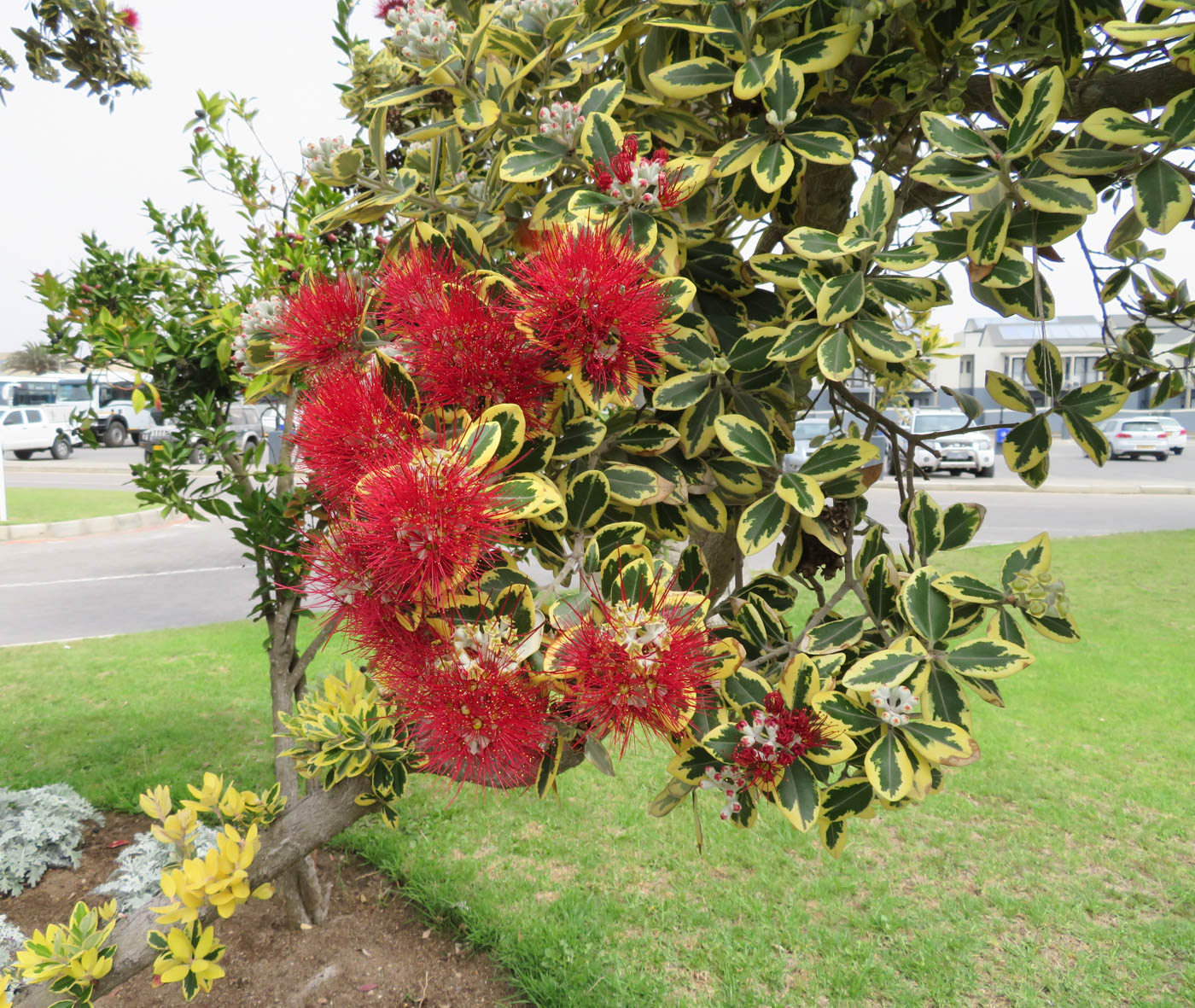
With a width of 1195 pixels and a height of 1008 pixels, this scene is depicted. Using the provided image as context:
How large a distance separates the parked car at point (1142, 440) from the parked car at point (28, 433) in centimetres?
2761

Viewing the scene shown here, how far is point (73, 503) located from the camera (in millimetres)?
A: 12891

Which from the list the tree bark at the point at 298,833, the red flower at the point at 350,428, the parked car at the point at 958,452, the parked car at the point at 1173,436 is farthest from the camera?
the parked car at the point at 1173,436

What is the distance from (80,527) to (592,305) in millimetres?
12231

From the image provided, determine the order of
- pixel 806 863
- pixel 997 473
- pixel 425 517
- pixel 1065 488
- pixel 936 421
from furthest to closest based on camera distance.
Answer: pixel 997 473, pixel 936 421, pixel 1065 488, pixel 806 863, pixel 425 517

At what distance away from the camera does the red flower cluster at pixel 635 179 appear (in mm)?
938

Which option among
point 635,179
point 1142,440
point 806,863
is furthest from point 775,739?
point 1142,440

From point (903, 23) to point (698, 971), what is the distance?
250cm

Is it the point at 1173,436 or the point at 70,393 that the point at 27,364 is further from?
the point at 1173,436

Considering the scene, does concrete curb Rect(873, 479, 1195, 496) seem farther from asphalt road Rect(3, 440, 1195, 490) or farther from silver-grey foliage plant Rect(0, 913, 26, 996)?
silver-grey foliage plant Rect(0, 913, 26, 996)

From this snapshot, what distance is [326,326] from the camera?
1.06 metres

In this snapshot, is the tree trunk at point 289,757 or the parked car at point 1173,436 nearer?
the tree trunk at point 289,757

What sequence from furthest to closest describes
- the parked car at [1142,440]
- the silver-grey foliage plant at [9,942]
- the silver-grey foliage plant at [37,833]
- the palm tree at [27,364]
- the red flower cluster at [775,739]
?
the palm tree at [27,364] < the parked car at [1142,440] < the silver-grey foliage plant at [37,833] < the silver-grey foliage plant at [9,942] < the red flower cluster at [775,739]

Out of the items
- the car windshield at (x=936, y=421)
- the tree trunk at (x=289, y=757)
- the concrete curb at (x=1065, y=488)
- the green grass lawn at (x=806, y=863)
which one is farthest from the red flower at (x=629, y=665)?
the car windshield at (x=936, y=421)

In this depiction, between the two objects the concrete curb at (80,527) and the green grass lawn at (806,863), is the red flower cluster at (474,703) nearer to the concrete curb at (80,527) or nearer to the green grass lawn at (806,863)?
the green grass lawn at (806,863)
